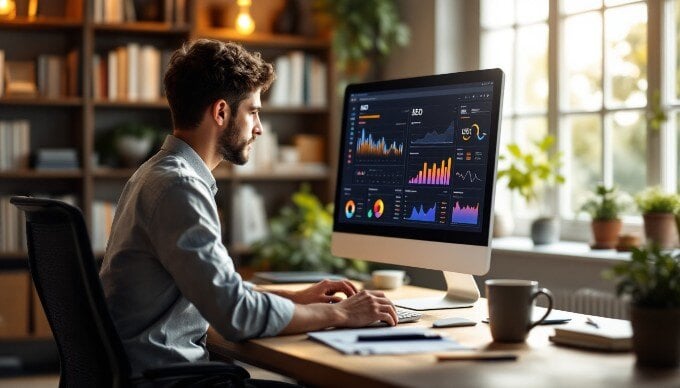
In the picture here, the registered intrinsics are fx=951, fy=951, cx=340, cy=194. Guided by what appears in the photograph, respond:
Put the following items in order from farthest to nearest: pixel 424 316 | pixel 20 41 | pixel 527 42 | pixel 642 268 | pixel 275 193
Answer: pixel 275 193 < pixel 20 41 < pixel 527 42 < pixel 424 316 < pixel 642 268

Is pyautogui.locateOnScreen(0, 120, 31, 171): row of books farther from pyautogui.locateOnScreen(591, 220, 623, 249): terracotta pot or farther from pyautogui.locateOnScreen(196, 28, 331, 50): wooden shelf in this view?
pyautogui.locateOnScreen(591, 220, 623, 249): terracotta pot

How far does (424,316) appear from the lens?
7.19 feet

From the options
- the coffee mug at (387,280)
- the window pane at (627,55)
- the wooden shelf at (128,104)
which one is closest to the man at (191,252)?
the coffee mug at (387,280)

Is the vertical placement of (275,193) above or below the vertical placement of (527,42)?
below

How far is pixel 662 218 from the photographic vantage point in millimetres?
3717

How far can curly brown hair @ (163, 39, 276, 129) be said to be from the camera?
2145mm

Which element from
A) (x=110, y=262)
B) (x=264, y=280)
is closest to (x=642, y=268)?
(x=110, y=262)

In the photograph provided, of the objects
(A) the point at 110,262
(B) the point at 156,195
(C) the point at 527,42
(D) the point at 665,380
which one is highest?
(C) the point at 527,42

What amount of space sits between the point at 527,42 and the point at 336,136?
47.0 inches

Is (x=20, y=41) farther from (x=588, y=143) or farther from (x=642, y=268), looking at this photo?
(x=642, y=268)

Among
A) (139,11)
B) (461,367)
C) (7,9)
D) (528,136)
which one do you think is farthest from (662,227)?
(7,9)

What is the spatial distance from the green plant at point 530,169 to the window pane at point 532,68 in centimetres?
36

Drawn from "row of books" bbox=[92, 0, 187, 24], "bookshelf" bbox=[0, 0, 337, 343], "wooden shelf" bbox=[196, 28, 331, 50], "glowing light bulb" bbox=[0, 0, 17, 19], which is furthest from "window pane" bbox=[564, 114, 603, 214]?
"glowing light bulb" bbox=[0, 0, 17, 19]

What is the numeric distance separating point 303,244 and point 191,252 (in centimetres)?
304
